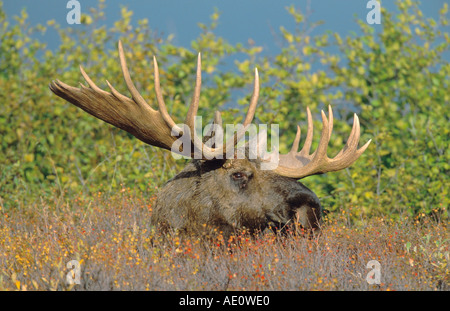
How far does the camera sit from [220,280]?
455 centimetres

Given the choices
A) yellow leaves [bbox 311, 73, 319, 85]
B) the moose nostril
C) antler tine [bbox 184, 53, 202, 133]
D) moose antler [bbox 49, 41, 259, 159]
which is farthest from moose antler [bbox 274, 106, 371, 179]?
yellow leaves [bbox 311, 73, 319, 85]

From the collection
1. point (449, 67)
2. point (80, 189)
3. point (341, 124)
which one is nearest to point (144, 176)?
point (80, 189)

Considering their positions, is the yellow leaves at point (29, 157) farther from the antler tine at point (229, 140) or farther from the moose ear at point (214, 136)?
the antler tine at point (229, 140)

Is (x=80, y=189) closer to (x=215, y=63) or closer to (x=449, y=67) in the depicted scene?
(x=215, y=63)

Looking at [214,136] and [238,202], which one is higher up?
[214,136]

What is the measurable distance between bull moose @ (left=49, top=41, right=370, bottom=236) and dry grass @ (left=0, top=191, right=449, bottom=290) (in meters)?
0.17

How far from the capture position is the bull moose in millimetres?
5109

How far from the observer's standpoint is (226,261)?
4.91m

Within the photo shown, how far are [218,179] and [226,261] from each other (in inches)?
28.8

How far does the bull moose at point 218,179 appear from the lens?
5109mm

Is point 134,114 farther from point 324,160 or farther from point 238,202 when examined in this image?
point 324,160

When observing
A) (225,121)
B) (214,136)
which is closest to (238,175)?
(214,136)

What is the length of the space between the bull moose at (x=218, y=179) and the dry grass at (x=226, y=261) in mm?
165

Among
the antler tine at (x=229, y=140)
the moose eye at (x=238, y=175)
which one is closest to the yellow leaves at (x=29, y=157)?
the antler tine at (x=229, y=140)
